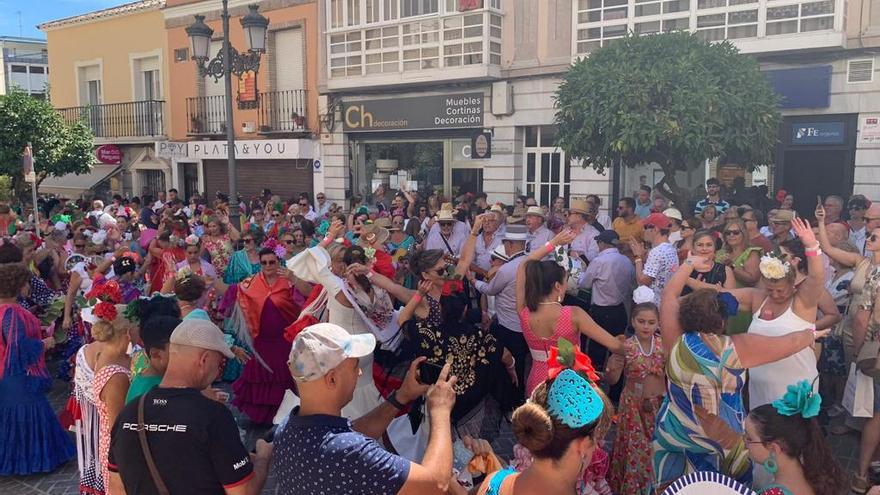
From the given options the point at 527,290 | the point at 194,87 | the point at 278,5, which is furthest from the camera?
the point at 194,87

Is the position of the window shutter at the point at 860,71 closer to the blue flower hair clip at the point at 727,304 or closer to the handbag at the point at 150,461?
the blue flower hair clip at the point at 727,304

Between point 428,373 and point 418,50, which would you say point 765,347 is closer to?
point 428,373

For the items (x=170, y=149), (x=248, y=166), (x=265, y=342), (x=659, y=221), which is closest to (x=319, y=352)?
(x=265, y=342)

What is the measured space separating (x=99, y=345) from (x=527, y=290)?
2.49 m

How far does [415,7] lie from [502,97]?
3290 mm

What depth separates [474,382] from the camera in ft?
13.6

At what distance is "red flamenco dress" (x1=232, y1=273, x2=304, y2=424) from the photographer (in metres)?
6.01

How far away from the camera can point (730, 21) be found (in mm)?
12945

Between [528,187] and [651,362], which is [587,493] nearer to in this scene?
[651,362]

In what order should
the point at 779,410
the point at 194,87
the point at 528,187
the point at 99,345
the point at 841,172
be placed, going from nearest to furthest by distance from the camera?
the point at 779,410, the point at 99,345, the point at 841,172, the point at 528,187, the point at 194,87

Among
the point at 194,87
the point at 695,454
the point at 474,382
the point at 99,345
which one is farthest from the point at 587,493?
the point at 194,87

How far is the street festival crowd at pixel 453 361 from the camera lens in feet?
8.07

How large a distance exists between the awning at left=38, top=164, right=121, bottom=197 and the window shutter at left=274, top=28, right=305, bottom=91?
7.77 metres

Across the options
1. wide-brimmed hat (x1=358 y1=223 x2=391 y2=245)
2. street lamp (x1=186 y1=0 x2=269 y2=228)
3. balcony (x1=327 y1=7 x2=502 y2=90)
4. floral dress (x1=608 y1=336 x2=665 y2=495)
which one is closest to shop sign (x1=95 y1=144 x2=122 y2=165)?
balcony (x1=327 y1=7 x2=502 y2=90)
